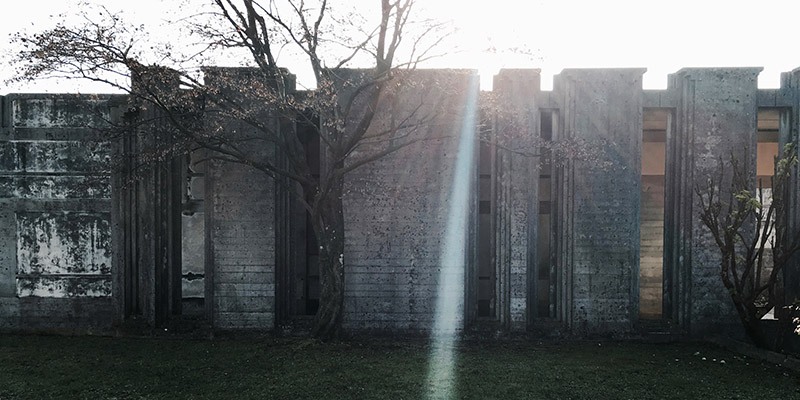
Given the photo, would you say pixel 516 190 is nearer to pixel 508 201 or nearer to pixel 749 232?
pixel 508 201

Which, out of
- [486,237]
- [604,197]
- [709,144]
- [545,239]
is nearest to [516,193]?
[486,237]

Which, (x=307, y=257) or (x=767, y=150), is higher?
(x=767, y=150)

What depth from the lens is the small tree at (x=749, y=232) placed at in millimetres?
9641

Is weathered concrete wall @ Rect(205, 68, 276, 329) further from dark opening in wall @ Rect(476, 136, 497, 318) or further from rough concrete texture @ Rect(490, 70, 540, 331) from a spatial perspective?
rough concrete texture @ Rect(490, 70, 540, 331)

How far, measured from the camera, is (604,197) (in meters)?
11.2

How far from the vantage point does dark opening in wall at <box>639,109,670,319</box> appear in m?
11.7

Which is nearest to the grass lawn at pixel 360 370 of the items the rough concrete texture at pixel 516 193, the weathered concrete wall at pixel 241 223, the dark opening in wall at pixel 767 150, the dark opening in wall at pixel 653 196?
the rough concrete texture at pixel 516 193

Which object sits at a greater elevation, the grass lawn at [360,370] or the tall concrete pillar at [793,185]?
the tall concrete pillar at [793,185]

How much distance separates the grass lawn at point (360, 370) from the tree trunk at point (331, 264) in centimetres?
46

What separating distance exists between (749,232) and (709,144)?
2.22 m

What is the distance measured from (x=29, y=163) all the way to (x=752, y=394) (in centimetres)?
1555

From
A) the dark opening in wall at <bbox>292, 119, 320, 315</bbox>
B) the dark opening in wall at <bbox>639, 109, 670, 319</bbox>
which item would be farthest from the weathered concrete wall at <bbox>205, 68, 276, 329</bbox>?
the dark opening in wall at <bbox>639, 109, 670, 319</bbox>

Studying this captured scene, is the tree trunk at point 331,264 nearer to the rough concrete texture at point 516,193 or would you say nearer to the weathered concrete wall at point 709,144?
the rough concrete texture at point 516,193

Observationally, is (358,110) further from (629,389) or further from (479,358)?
(629,389)
